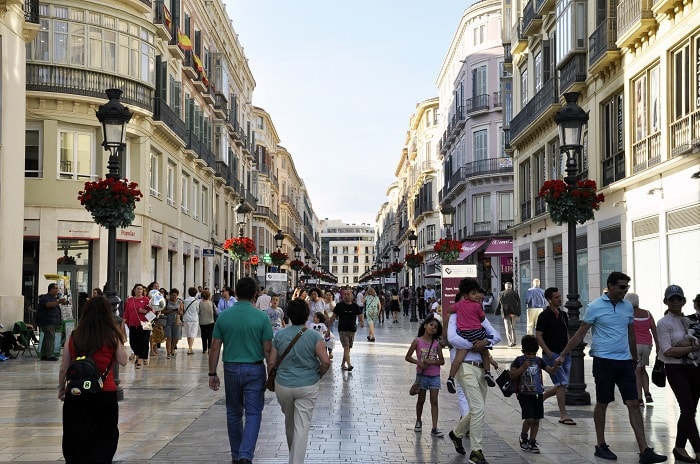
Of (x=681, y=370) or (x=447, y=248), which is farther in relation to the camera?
(x=447, y=248)

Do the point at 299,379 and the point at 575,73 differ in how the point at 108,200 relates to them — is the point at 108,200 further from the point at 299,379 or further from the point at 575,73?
the point at 575,73

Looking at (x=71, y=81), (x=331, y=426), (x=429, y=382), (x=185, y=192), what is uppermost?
(x=71, y=81)

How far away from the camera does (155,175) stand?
34.3 metres

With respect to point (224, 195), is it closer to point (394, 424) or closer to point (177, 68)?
point (177, 68)

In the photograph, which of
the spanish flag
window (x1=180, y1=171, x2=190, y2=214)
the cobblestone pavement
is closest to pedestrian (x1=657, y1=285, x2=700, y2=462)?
the cobblestone pavement

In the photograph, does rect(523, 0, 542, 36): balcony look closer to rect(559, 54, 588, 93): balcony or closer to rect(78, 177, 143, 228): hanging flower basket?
rect(559, 54, 588, 93): balcony

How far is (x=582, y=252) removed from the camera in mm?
26750

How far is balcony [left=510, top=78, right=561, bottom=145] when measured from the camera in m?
28.2

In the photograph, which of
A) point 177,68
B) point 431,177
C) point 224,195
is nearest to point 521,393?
point 177,68

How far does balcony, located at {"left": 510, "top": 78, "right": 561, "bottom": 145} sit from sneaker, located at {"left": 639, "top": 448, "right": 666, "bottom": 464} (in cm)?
2052

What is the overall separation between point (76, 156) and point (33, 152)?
4.48 ft

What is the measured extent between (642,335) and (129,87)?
22.7 meters

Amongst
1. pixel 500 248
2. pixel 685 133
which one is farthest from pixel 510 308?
pixel 500 248

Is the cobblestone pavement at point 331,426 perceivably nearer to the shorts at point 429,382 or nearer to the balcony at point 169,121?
the shorts at point 429,382
